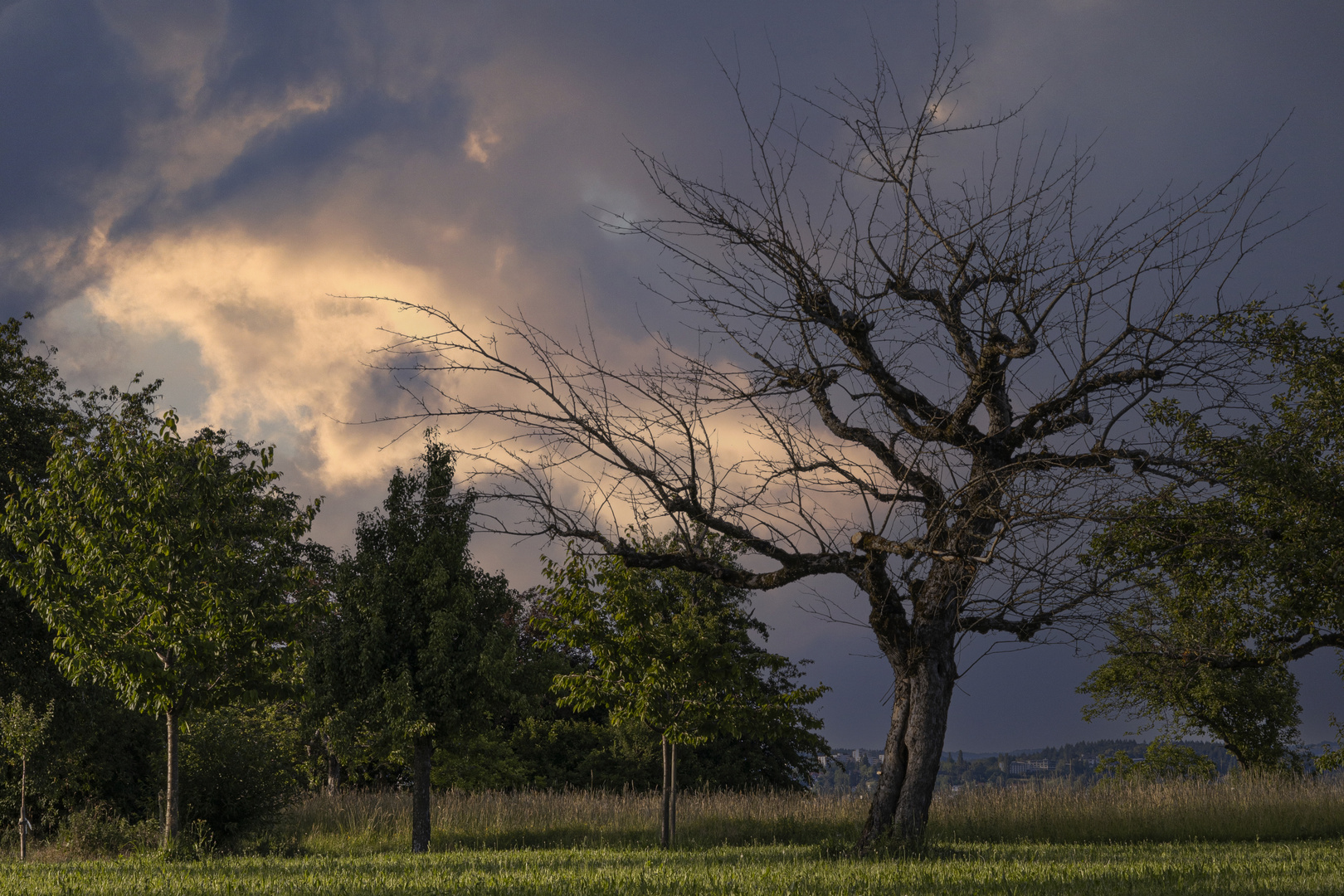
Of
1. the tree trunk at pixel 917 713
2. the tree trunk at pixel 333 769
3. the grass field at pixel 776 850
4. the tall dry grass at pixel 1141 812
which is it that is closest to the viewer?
the grass field at pixel 776 850

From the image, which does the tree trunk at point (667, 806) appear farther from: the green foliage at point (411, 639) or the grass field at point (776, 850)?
the green foliage at point (411, 639)

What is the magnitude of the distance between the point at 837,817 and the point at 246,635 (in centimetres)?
1252

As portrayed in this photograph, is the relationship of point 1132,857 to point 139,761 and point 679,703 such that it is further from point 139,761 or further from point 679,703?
point 139,761

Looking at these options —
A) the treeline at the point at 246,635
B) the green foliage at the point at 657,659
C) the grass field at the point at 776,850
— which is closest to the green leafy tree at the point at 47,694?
the treeline at the point at 246,635

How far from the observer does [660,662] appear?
626 inches

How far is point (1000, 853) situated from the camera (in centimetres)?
1173

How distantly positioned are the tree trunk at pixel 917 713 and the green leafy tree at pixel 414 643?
933 centimetres

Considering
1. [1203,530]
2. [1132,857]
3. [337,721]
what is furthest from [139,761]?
[1203,530]

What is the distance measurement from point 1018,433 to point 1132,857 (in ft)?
18.4

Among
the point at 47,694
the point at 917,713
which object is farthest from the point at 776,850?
the point at 47,694

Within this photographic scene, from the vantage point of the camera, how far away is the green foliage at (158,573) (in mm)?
14508

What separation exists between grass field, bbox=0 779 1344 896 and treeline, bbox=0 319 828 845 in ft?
6.60

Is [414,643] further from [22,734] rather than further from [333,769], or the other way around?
[333,769]

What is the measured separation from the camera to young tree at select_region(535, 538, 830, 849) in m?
16.0
